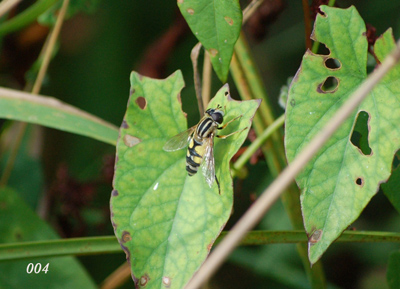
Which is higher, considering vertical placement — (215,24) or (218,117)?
(215,24)

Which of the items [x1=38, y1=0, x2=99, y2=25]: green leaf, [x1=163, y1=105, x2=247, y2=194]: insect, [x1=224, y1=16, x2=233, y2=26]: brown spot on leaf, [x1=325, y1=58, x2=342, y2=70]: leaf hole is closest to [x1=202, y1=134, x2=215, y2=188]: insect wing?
[x1=163, y1=105, x2=247, y2=194]: insect

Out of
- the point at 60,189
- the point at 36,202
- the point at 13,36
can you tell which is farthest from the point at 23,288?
the point at 13,36

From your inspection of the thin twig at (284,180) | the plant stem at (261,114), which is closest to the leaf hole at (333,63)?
the plant stem at (261,114)

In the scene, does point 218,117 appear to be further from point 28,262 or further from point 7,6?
point 28,262

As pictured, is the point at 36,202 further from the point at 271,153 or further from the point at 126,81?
the point at 271,153

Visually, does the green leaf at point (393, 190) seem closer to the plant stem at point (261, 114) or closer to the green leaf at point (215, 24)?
the plant stem at point (261, 114)

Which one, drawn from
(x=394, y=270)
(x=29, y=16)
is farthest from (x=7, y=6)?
(x=394, y=270)

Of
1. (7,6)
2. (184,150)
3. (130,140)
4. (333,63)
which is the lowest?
(333,63)

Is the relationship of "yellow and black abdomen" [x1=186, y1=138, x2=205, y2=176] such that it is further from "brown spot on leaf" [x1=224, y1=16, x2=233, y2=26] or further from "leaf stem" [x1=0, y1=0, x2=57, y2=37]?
"leaf stem" [x1=0, y1=0, x2=57, y2=37]

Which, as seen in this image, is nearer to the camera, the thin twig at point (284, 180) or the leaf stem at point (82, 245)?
the thin twig at point (284, 180)
